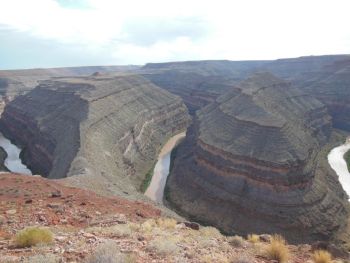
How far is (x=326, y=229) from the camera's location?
152 feet

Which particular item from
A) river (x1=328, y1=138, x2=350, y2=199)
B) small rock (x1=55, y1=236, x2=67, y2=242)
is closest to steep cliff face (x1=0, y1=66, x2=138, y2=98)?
river (x1=328, y1=138, x2=350, y2=199)

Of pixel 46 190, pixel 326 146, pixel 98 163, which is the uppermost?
pixel 46 190

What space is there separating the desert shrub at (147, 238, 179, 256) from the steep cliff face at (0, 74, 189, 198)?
2068 cm

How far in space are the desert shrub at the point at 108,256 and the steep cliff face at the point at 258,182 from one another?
34980 millimetres

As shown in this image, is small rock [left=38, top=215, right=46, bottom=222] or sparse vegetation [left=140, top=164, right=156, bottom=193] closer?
small rock [left=38, top=215, right=46, bottom=222]

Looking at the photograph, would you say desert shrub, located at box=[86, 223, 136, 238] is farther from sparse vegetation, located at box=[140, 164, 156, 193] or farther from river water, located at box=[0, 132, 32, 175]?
river water, located at box=[0, 132, 32, 175]

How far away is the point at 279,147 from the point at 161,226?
117 ft

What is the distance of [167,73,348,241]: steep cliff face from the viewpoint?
47.5m

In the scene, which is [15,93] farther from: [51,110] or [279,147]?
[279,147]

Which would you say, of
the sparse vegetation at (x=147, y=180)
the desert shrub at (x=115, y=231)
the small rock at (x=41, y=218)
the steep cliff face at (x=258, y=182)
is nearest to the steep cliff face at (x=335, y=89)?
the steep cliff face at (x=258, y=182)

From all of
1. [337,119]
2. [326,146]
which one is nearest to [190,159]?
[326,146]

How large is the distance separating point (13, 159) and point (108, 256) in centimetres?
6459

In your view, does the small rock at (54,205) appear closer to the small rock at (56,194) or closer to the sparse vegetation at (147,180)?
the small rock at (56,194)

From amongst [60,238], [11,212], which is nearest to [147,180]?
[11,212]
